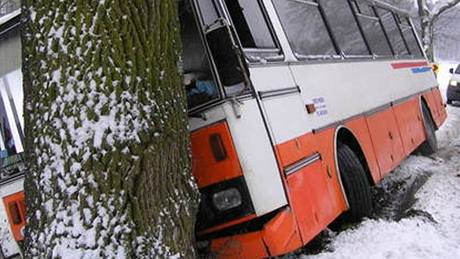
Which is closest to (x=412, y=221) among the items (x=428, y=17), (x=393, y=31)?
(x=393, y=31)

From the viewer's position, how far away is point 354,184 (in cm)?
568

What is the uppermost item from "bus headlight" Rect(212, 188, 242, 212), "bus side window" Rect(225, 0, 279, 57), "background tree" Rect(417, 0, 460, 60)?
"background tree" Rect(417, 0, 460, 60)

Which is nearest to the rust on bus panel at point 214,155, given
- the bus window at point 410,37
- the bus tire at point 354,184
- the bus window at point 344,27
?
the bus tire at point 354,184

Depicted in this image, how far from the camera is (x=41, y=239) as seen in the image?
10.5ft

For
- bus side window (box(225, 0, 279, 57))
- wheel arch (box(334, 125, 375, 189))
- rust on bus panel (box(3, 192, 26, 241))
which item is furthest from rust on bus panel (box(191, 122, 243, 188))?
wheel arch (box(334, 125, 375, 189))

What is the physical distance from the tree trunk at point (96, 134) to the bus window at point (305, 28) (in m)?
2.23

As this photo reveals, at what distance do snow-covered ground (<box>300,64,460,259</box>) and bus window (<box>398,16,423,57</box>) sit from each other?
2.47 m

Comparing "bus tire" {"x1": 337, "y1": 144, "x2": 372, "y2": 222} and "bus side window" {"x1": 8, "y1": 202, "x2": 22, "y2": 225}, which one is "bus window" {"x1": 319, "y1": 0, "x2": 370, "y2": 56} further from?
"bus side window" {"x1": 8, "y1": 202, "x2": 22, "y2": 225}

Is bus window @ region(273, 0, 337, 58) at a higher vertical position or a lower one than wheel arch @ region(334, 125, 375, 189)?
higher

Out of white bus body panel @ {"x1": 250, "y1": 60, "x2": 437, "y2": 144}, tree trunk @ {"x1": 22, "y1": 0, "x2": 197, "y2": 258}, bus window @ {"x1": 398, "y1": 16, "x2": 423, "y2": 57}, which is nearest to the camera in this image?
tree trunk @ {"x1": 22, "y1": 0, "x2": 197, "y2": 258}

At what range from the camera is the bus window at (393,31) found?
9227 mm

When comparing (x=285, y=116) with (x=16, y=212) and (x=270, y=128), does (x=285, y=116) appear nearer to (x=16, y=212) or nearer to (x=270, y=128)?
(x=270, y=128)

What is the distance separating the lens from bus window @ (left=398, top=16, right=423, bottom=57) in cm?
1051

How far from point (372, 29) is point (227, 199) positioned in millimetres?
5165
